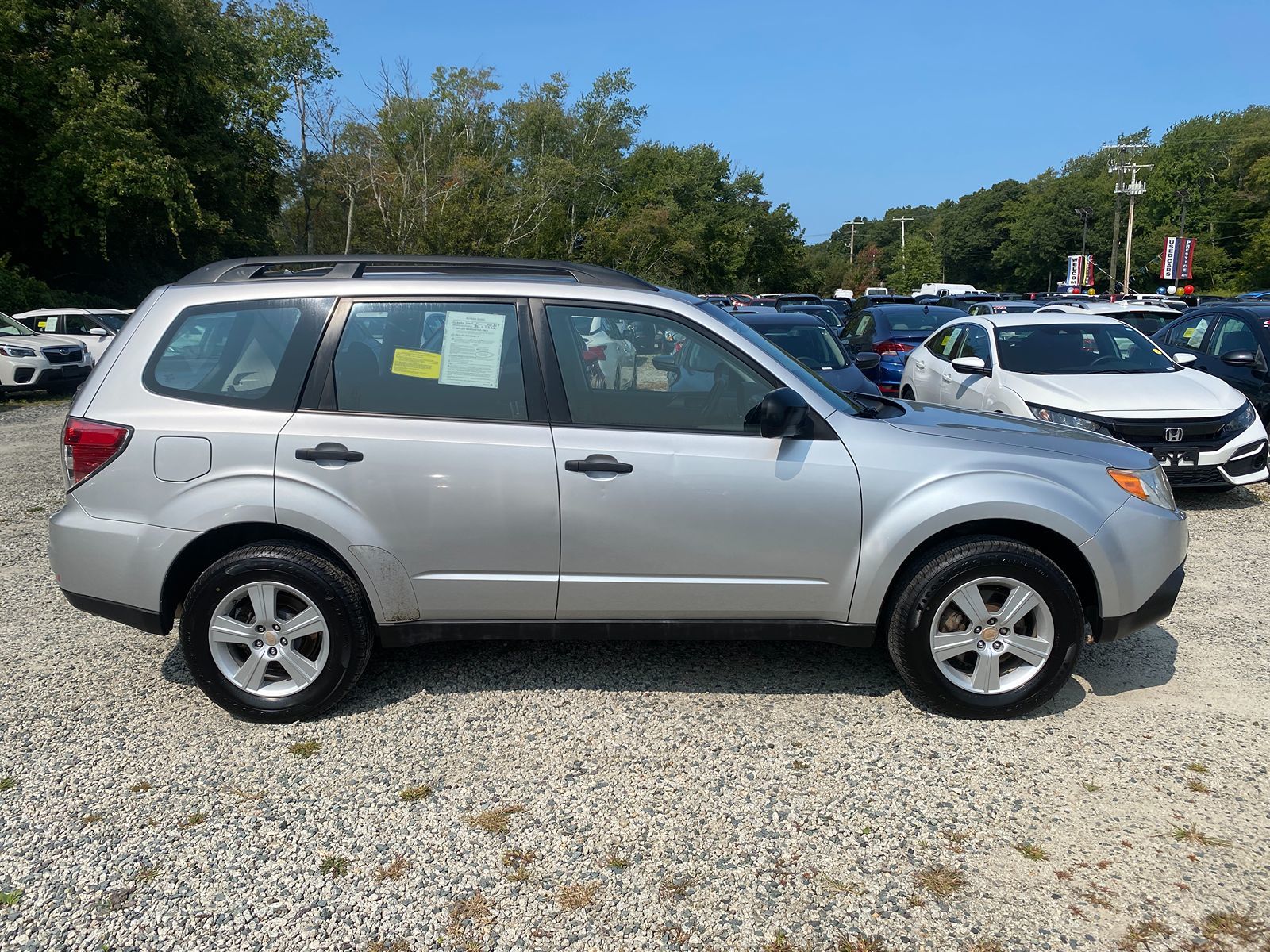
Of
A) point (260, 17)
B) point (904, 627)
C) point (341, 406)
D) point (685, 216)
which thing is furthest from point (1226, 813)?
point (685, 216)

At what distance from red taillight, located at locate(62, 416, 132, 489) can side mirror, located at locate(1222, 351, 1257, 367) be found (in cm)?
957

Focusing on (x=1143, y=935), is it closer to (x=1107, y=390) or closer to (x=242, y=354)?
(x=242, y=354)

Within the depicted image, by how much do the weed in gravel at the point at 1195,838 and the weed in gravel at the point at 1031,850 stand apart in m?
0.47

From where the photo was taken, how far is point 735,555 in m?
3.83

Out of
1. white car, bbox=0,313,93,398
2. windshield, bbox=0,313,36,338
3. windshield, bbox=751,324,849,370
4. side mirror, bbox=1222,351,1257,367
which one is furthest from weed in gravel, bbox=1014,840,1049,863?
windshield, bbox=0,313,36,338

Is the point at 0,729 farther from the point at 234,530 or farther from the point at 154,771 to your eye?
the point at 234,530

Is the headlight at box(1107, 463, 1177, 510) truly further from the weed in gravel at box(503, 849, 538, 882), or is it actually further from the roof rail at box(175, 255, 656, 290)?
the weed in gravel at box(503, 849, 538, 882)

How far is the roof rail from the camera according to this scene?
13.7 feet

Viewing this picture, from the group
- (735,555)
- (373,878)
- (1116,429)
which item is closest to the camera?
(373,878)

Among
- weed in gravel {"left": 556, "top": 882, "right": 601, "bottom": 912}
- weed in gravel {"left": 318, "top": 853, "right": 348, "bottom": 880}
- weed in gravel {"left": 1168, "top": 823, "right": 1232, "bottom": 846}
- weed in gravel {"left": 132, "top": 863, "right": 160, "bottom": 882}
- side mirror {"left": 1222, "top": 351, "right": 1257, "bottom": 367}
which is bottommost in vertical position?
weed in gravel {"left": 132, "top": 863, "right": 160, "bottom": 882}

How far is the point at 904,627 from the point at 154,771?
303 cm

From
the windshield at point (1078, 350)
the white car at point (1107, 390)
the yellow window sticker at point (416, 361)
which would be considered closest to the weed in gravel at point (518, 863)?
the yellow window sticker at point (416, 361)

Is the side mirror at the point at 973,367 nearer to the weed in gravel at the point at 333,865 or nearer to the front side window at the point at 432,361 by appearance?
the front side window at the point at 432,361

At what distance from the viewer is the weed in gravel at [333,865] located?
2.99 m
